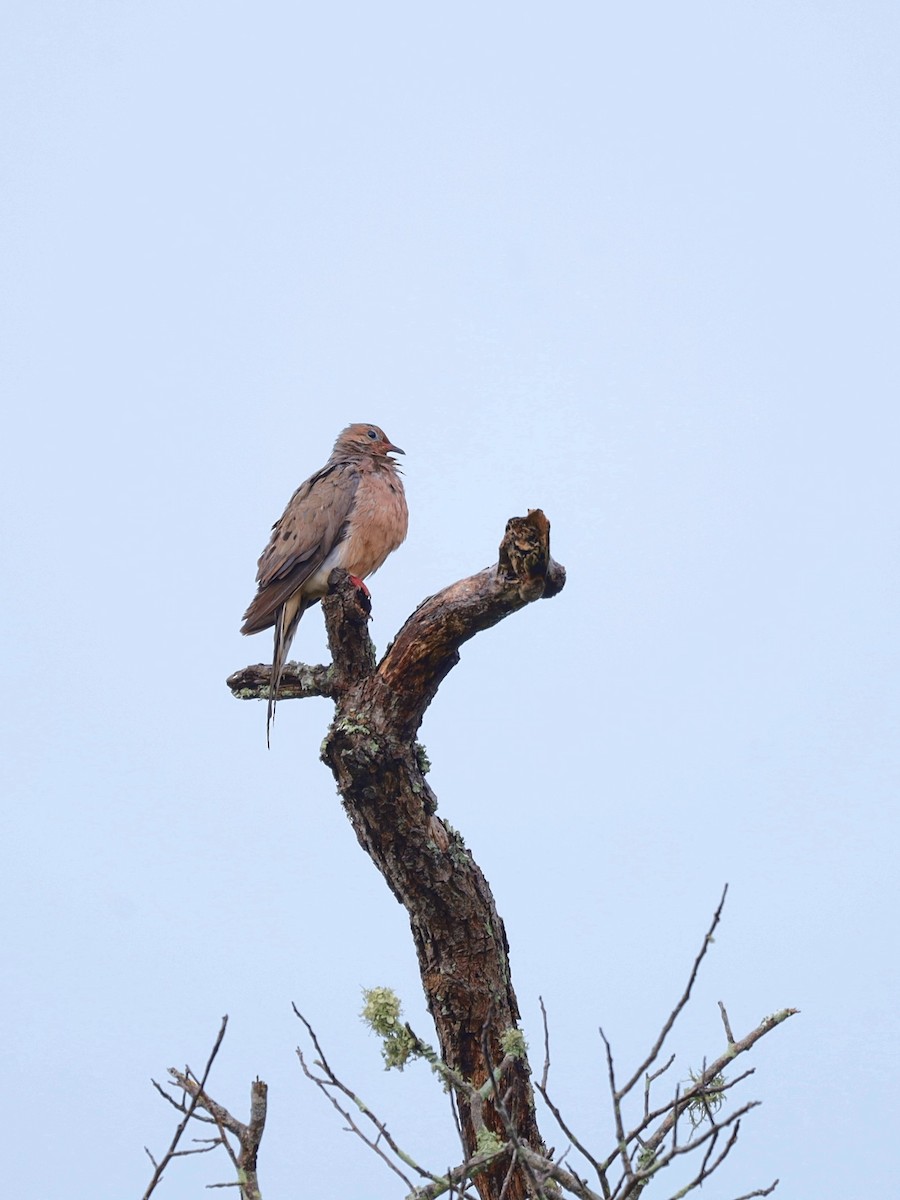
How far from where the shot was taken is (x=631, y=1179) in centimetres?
319

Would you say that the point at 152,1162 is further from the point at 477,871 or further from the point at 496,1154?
the point at 477,871

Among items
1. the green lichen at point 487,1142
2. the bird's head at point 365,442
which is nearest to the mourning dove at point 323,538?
the bird's head at point 365,442

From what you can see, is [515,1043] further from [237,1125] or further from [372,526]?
[372,526]

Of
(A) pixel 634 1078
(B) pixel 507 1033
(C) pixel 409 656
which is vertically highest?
(C) pixel 409 656

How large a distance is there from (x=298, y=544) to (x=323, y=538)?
0.44ft

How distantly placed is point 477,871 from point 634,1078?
1.77 m

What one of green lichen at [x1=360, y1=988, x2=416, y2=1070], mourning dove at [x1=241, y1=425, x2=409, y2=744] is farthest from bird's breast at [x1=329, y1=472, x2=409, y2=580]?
green lichen at [x1=360, y1=988, x2=416, y2=1070]

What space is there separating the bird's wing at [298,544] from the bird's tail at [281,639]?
58mm

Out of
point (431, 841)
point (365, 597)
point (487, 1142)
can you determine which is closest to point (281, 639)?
point (365, 597)

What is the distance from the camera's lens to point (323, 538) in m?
6.67

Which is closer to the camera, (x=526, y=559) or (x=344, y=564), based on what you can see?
(x=526, y=559)

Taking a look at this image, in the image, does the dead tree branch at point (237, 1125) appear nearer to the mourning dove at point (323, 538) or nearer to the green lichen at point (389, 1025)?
the green lichen at point (389, 1025)

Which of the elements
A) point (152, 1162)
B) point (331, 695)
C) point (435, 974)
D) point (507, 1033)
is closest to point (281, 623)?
point (331, 695)

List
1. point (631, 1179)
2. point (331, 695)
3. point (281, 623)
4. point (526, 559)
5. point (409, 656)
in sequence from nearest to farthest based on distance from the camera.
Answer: point (631, 1179)
point (526, 559)
point (409, 656)
point (331, 695)
point (281, 623)
